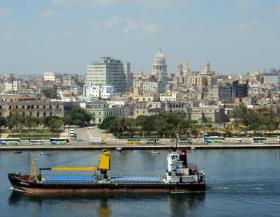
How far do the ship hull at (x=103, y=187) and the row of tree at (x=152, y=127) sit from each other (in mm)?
17698

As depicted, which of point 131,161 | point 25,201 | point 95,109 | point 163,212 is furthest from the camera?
point 95,109

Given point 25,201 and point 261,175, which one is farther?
point 261,175

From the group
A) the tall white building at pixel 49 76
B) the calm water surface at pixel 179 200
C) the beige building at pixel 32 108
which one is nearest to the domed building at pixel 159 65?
the tall white building at pixel 49 76

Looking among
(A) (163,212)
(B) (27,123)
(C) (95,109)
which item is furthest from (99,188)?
(C) (95,109)

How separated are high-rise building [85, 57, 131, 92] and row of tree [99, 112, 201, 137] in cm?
4563

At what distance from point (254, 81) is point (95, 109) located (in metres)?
65.8

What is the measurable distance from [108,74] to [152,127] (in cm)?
5045

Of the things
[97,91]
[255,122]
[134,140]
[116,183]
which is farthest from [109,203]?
[97,91]

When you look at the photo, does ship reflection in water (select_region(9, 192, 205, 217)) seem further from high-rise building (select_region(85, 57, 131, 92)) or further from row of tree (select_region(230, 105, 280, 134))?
high-rise building (select_region(85, 57, 131, 92))

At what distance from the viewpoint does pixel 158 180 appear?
2422 centimetres

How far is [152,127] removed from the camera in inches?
1719

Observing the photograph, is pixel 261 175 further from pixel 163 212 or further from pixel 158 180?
pixel 163 212

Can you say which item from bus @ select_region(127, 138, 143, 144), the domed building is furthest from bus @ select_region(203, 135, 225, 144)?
the domed building

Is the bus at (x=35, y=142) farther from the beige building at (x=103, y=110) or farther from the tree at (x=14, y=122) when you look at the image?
the beige building at (x=103, y=110)
